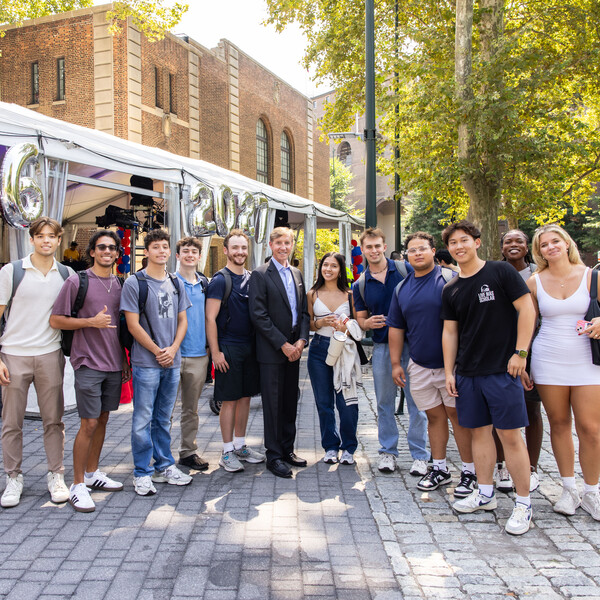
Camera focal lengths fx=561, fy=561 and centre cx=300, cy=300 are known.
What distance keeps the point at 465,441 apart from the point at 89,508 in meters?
2.64

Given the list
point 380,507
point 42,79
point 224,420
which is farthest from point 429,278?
point 42,79

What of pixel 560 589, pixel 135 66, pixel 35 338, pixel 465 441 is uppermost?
pixel 135 66

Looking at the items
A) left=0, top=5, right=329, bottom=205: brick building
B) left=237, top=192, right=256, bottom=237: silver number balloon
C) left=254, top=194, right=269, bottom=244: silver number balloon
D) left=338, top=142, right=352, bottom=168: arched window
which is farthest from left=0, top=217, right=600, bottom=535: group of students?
left=338, top=142, right=352, bottom=168: arched window

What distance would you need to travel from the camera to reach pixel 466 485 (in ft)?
13.2

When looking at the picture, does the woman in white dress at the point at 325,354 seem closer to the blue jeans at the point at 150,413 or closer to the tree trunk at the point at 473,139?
the blue jeans at the point at 150,413

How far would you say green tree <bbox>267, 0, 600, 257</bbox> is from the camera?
12359 millimetres

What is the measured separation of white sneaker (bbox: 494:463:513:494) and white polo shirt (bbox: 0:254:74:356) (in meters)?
3.38

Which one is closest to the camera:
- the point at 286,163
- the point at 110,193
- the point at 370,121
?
the point at 370,121

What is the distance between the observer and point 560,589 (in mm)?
2803

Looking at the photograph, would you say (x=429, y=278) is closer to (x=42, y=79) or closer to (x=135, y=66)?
(x=135, y=66)

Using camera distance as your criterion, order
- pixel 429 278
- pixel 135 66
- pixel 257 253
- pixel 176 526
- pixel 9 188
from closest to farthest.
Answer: pixel 176 526, pixel 429 278, pixel 9 188, pixel 257 253, pixel 135 66

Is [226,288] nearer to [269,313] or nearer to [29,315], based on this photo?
[269,313]

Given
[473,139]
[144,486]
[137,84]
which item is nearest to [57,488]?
[144,486]

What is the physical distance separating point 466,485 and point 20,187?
4.69 meters
